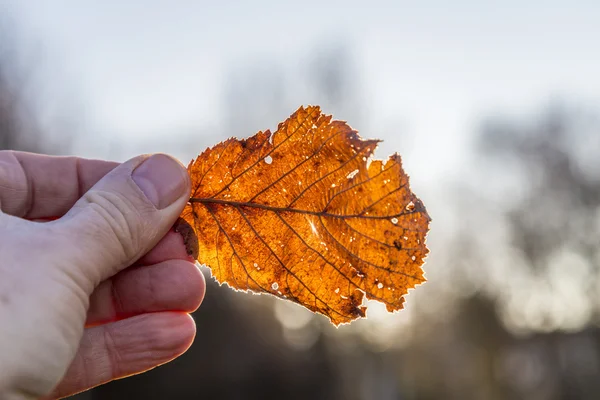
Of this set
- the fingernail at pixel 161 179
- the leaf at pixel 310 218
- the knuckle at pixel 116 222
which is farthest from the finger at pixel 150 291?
the fingernail at pixel 161 179

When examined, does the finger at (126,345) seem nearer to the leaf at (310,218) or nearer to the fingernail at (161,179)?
the leaf at (310,218)

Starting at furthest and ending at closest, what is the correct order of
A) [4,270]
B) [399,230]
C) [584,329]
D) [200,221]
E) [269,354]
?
[584,329], [269,354], [200,221], [399,230], [4,270]

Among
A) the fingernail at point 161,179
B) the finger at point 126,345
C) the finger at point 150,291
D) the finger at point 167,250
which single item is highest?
the fingernail at point 161,179

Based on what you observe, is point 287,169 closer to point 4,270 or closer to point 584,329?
point 4,270

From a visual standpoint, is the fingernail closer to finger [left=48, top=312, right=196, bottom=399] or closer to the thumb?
the thumb

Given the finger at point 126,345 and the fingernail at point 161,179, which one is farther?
the finger at point 126,345

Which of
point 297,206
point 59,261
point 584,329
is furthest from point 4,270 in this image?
point 584,329
